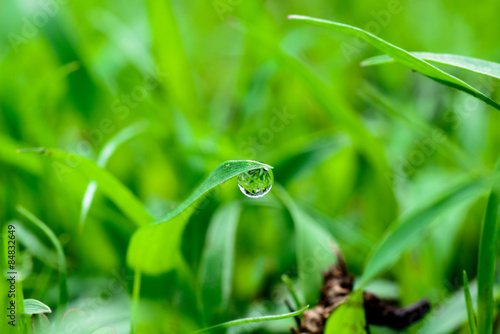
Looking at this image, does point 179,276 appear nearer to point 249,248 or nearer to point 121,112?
point 249,248

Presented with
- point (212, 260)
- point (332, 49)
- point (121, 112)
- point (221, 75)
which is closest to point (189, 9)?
point (221, 75)

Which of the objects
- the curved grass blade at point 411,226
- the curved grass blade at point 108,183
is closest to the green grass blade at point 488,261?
the curved grass blade at point 411,226

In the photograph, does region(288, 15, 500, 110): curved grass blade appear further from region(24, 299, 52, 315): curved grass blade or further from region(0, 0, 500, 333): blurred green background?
region(24, 299, 52, 315): curved grass blade

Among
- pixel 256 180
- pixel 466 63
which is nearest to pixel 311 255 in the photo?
pixel 256 180

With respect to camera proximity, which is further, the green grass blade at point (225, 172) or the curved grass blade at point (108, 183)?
the curved grass blade at point (108, 183)

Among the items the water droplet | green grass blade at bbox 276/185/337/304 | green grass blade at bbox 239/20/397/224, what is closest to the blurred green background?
green grass blade at bbox 239/20/397/224

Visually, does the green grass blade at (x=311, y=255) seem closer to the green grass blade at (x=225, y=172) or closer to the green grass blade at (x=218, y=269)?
the green grass blade at (x=218, y=269)
